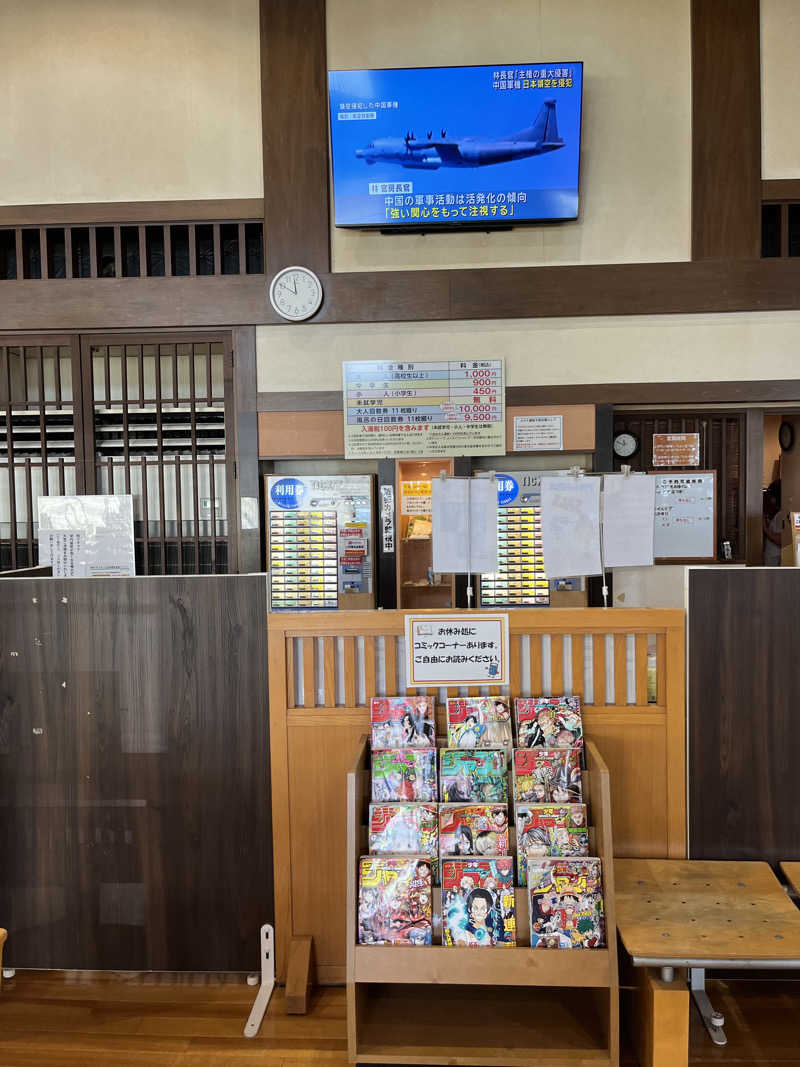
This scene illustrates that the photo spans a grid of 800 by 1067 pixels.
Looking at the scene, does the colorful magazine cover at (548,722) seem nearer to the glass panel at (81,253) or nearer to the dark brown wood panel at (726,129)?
the dark brown wood panel at (726,129)

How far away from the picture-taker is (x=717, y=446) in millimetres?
4461

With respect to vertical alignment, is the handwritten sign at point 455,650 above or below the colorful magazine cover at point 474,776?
above

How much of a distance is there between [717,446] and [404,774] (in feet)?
11.0

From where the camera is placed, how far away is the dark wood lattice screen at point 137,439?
439 cm

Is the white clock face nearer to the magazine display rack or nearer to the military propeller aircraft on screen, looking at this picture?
the military propeller aircraft on screen

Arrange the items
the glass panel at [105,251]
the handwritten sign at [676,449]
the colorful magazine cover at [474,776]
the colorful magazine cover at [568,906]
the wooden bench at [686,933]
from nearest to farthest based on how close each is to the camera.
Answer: the wooden bench at [686,933]
the colorful magazine cover at [568,906]
the colorful magazine cover at [474,776]
the glass panel at [105,251]
the handwritten sign at [676,449]

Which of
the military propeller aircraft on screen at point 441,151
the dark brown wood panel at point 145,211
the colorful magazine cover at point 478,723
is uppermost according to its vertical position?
the military propeller aircraft on screen at point 441,151

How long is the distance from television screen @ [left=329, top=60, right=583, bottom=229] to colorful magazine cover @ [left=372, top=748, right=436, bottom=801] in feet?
10.6

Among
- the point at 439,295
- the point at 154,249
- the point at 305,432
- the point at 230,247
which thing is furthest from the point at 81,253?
the point at 439,295

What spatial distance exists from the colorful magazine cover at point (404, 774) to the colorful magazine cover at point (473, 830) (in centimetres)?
10

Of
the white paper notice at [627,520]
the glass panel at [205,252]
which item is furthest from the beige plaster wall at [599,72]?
the white paper notice at [627,520]

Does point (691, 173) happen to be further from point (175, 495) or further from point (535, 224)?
point (175, 495)

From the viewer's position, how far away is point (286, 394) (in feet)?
14.0

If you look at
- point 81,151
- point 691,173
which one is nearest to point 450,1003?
point 691,173
